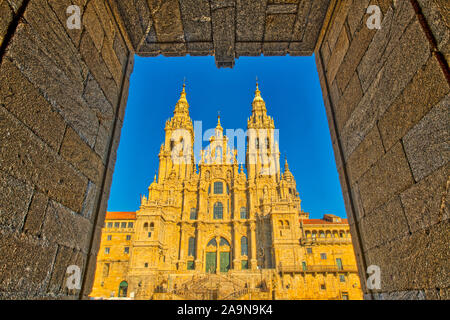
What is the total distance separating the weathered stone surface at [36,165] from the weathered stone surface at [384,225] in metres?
2.91

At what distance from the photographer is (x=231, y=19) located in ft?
11.4

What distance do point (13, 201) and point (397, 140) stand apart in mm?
2988

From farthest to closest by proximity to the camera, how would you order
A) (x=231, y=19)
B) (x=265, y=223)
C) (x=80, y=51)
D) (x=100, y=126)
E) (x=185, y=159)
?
(x=185, y=159) → (x=265, y=223) → (x=231, y=19) → (x=100, y=126) → (x=80, y=51)

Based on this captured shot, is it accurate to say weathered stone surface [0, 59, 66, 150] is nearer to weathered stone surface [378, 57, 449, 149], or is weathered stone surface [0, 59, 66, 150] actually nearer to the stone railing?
weathered stone surface [378, 57, 449, 149]

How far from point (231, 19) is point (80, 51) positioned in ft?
6.30

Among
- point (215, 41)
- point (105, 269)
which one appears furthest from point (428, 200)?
point (105, 269)

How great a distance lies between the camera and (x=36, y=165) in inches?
78.9

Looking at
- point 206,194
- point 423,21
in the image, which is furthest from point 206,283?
point 423,21

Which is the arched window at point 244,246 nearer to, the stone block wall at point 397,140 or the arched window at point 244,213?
the arched window at point 244,213

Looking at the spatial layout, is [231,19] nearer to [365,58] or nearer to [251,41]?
[251,41]

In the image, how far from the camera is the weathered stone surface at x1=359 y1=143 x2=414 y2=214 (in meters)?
2.20

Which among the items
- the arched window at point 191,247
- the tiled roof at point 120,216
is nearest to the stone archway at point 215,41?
the arched window at point 191,247

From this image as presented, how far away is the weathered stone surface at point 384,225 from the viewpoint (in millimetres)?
2227

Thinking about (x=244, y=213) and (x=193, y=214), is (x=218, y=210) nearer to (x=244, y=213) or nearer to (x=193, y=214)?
(x=193, y=214)
